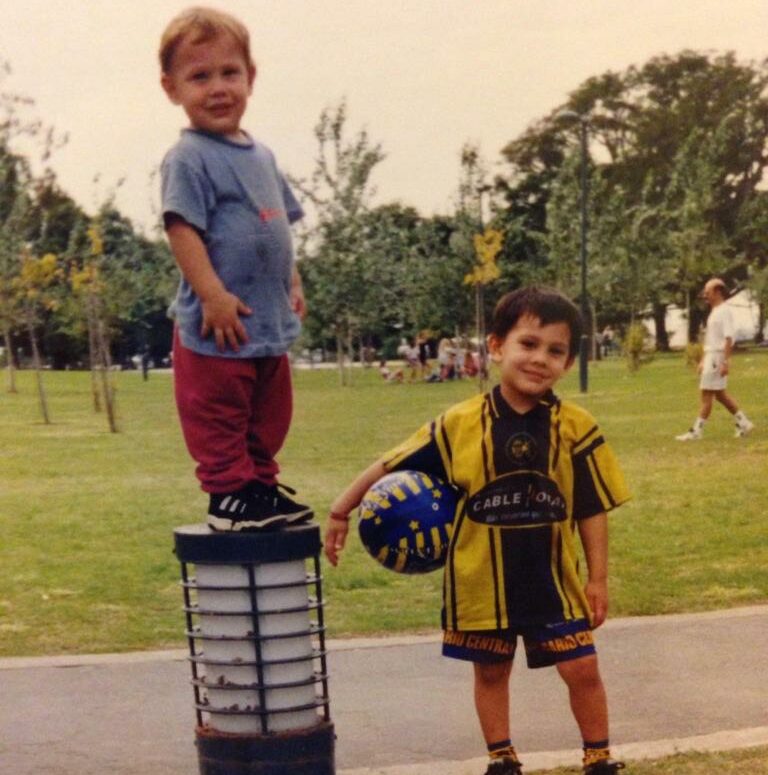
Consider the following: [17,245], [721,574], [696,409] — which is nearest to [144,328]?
[17,245]

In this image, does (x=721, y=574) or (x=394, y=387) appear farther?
(x=394, y=387)

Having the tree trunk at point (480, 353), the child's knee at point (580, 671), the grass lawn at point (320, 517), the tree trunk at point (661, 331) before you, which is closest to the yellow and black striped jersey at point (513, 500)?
the child's knee at point (580, 671)

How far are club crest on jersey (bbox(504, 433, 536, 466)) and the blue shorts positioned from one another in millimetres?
479

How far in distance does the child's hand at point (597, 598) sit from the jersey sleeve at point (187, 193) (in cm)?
156

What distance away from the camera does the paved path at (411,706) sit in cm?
501

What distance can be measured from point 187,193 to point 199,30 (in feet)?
1.43

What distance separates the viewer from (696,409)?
77.8 feet

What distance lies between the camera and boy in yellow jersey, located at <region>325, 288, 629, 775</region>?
4348 mm

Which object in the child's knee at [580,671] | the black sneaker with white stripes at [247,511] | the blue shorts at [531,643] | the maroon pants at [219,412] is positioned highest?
the maroon pants at [219,412]

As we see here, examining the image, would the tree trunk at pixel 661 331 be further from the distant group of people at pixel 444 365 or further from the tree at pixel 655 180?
the distant group of people at pixel 444 365

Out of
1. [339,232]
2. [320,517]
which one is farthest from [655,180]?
[320,517]

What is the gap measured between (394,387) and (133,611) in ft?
109

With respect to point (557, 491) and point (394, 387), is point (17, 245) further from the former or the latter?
point (557, 491)

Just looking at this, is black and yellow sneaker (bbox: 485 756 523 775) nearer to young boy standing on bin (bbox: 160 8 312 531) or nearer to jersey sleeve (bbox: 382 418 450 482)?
jersey sleeve (bbox: 382 418 450 482)
